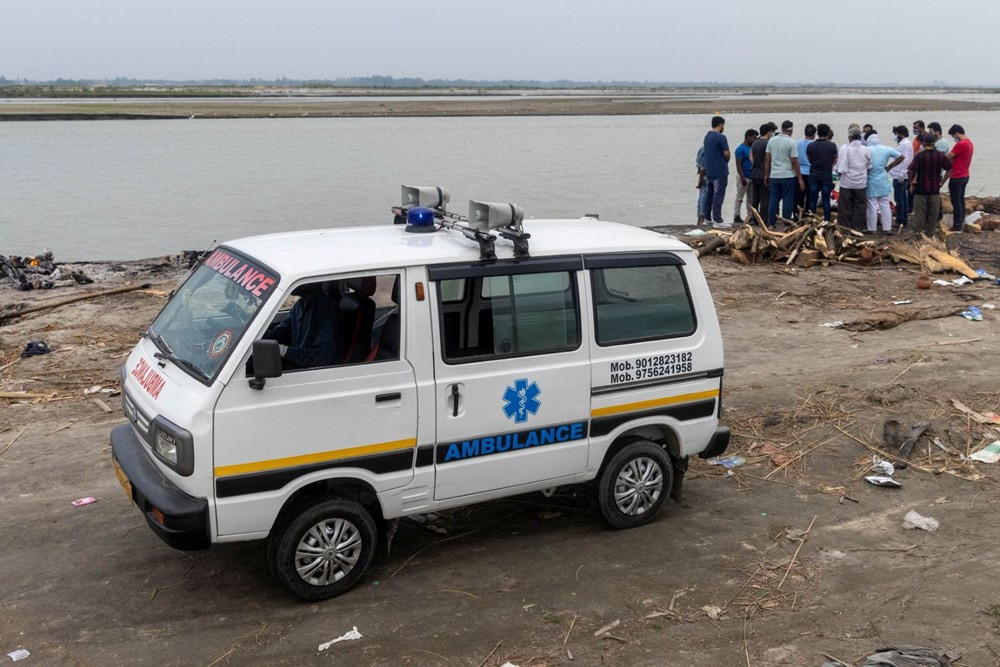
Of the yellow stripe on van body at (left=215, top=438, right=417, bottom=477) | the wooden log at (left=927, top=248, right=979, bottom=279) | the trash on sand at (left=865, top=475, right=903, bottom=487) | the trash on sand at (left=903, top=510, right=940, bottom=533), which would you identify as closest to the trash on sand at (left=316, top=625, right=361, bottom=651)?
the yellow stripe on van body at (left=215, top=438, right=417, bottom=477)

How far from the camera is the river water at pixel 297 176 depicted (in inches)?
945

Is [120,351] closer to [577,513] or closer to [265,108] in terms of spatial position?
[577,513]

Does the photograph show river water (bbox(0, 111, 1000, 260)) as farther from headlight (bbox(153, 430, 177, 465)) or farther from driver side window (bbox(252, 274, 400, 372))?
headlight (bbox(153, 430, 177, 465))

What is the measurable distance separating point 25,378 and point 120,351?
1129 millimetres

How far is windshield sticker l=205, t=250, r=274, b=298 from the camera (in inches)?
210

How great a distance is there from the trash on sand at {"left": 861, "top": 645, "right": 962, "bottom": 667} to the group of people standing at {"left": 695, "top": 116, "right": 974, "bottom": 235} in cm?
1359

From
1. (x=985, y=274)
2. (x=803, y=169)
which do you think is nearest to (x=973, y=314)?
(x=985, y=274)

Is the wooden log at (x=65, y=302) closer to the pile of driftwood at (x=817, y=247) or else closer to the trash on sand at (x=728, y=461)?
the trash on sand at (x=728, y=461)

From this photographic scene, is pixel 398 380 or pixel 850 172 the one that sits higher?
pixel 850 172

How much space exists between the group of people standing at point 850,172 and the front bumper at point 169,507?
14497 mm

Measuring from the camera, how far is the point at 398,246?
5734 mm

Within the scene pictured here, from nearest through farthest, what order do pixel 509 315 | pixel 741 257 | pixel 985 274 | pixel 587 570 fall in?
pixel 509 315 < pixel 587 570 < pixel 985 274 < pixel 741 257

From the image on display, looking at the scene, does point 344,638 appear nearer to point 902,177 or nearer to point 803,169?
point 803,169

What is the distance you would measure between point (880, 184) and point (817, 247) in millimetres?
2708
